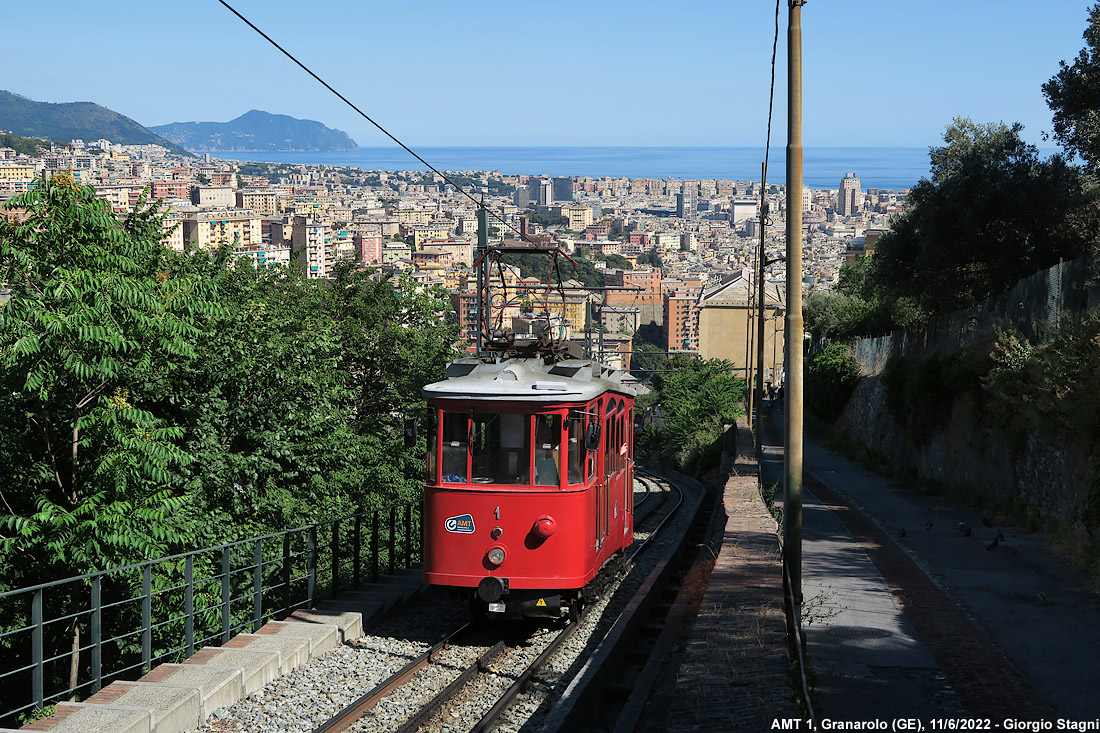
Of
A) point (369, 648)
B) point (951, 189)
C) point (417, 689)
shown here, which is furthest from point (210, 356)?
point (951, 189)

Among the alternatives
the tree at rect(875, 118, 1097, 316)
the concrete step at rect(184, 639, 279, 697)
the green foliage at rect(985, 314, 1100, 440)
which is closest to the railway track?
the concrete step at rect(184, 639, 279, 697)

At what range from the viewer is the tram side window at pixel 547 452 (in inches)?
445

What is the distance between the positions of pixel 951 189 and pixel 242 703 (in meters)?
24.9

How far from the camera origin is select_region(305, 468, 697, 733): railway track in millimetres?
8680

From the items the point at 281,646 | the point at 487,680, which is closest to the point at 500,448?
the point at 487,680

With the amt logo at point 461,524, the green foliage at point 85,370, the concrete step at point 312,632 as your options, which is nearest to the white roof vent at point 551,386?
the amt logo at point 461,524

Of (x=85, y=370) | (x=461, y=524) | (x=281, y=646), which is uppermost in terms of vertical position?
(x=85, y=370)

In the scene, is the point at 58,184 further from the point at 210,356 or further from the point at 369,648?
the point at 369,648

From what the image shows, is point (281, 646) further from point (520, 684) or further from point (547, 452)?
point (547, 452)

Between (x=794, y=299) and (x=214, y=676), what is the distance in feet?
20.8

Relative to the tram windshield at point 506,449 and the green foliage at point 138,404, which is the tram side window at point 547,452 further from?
the green foliage at point 138,404

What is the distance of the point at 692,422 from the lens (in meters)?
47.9

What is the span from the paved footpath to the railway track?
229cm

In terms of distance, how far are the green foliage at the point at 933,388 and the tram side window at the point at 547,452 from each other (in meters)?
14.3
